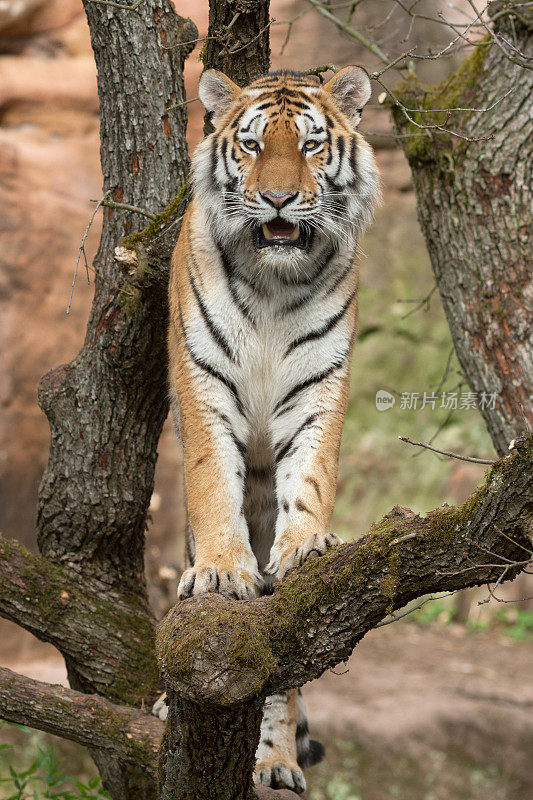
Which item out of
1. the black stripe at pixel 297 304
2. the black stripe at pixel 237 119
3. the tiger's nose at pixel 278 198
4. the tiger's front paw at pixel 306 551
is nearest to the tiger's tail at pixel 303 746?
the tiger's front paw at pixel 306 551

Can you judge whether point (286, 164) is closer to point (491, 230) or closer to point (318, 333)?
point (318, 333)

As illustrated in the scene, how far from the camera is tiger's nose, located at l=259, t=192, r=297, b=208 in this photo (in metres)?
2.88

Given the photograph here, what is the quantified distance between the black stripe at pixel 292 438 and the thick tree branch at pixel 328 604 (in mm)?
767

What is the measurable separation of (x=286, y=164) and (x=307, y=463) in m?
0.98

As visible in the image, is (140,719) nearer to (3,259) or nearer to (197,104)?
(3,259)

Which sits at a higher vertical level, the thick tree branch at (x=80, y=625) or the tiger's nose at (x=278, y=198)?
the tiger's nose at (x=278, y=198)

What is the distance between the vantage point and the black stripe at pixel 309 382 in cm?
312

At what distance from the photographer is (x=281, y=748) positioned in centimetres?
→ 344

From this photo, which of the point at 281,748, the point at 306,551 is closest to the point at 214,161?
the point at 306,551

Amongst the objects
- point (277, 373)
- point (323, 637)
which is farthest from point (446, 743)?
point (323, 637)

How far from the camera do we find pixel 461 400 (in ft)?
16.2

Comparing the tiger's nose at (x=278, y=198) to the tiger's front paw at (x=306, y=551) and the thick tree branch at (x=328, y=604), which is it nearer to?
the tiger's front paw at (x=306, y=551)

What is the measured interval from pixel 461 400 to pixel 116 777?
2.56 metres

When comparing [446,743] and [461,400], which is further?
[446,743]
